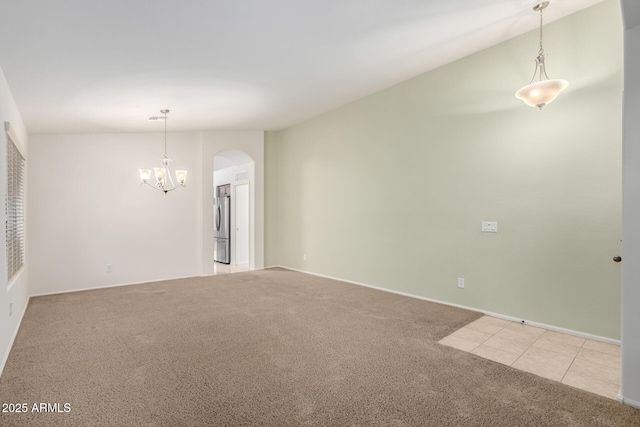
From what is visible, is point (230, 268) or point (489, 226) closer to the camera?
point (489, 226)

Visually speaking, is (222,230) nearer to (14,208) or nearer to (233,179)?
(233,179)

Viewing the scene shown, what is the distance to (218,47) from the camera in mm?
3051

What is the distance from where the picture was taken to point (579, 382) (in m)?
2.34

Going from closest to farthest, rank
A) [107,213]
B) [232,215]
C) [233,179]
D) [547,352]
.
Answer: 1. [547,352]
2. [107,213]
3. [233,179]
4. [232,215]

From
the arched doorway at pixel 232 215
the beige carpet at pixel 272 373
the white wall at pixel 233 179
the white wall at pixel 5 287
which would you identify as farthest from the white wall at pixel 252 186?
the white wall at pixel 5 287

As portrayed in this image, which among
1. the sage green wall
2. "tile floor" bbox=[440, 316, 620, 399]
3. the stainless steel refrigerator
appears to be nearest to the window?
the stainless steel refrigerator

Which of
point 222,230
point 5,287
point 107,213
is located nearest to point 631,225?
point 5,287

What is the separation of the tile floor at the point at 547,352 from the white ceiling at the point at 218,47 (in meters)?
2.98

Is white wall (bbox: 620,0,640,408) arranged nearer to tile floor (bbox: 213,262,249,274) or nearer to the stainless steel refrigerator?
tile floor (bbox: 213,262,249,274)

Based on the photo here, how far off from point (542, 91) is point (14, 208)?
18.4ft

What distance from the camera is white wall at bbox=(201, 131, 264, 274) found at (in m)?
6.43

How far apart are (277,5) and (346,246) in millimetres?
3945

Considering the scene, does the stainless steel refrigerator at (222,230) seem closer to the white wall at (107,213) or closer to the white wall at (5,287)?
the white wall at (107,213)

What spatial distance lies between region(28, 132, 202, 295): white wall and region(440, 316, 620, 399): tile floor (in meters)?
5.12
